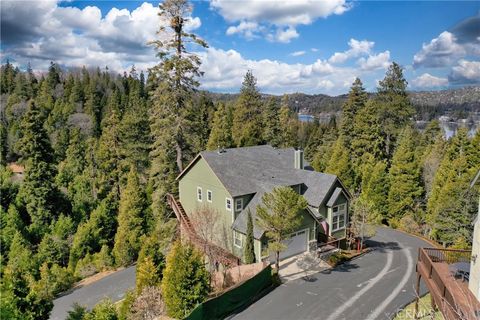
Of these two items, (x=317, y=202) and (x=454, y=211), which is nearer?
(x=317, y=202)

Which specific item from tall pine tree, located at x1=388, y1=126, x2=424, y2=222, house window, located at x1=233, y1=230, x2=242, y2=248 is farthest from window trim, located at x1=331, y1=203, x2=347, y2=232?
tall pine tree, located at x1=388, y1=126, x2=424, y2=222

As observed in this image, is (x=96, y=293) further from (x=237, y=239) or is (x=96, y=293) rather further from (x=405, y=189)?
(x=405, y=189)

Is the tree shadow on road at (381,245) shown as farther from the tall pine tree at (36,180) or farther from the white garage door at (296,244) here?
the tall pine tree at (36,180)

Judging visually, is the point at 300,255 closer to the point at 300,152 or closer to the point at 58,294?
the point at 300,152

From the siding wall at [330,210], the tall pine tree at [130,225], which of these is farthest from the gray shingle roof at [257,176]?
the tall pine tree at [130,225]

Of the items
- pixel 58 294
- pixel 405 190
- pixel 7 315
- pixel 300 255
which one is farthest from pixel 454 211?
pixel 58 294

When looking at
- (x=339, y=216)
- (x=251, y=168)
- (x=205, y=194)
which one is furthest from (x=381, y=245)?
(x=205, y=194)
